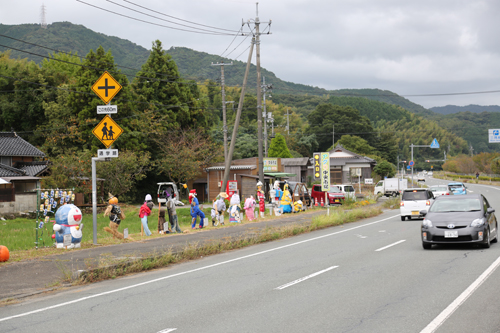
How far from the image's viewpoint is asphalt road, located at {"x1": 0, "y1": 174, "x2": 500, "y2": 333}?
228 inches

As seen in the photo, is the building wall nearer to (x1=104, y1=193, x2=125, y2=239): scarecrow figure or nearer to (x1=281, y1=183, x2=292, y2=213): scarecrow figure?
(x1=281, y1=183, x2=292, y2=213): scarecrow figure

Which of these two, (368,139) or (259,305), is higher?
(368,139)

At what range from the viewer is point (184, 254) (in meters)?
11.9

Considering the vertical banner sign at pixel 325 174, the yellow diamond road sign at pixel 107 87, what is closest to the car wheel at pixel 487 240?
the yellow diamond road sign at pixel 107 87

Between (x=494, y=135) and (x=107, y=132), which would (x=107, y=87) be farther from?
(x=494, y=135)

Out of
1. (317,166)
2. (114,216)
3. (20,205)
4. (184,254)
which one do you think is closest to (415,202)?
(317,166)

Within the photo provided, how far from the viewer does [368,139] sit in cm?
9662

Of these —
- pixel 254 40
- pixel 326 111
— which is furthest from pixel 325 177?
pixel 326 111

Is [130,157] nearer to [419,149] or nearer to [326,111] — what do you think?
[326,111]

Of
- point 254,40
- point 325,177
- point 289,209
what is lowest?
point 289,209

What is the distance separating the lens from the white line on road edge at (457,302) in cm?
551

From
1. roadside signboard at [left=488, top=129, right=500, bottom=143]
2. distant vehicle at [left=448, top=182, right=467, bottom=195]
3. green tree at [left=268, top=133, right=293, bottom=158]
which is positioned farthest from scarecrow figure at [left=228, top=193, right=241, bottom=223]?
green tree at [left=268, top=133, right=293, bottom=158]

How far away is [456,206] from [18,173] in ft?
99.2

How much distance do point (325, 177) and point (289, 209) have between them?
2783 mm
